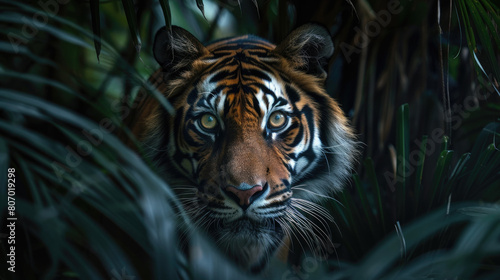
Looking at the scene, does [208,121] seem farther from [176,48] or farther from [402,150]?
[402,150]

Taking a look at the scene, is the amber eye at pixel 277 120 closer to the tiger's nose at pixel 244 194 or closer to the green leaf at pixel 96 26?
the tiger's nose at pixel 244 194

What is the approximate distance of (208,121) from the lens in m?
1.55

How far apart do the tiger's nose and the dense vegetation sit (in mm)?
159

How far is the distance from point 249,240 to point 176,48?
64 centimetres

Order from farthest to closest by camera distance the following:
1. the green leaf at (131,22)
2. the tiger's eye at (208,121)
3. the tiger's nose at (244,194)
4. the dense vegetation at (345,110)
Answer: the tiger's eye at (208,121)
the tiger's nose at (244,194)
the green leaf at (131,22)
the dense vegetation at (345,110)

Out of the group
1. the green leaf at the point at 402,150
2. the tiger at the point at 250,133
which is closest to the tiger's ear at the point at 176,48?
the tiger at the point at 250,133

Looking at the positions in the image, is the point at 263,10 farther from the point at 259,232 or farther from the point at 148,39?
the point at 259,232

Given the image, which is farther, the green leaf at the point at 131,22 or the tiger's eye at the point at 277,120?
the tiger's eye at the point at 277,120

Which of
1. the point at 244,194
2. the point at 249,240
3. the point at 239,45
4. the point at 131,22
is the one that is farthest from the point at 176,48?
the point at 249,240

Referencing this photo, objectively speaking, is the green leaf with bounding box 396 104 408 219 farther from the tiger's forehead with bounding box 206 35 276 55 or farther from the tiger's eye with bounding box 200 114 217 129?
the tiger's eye with bounding box 200 114 217 129

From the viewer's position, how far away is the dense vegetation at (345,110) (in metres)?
1.12

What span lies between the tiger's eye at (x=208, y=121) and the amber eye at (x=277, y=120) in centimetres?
17

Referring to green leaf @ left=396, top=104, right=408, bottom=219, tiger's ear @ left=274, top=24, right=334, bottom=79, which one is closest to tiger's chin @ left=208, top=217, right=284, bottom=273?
green leaf @ left=396, top=104, right=408, bottom=219

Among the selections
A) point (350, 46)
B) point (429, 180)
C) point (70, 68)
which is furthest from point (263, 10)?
point (429, 180)
